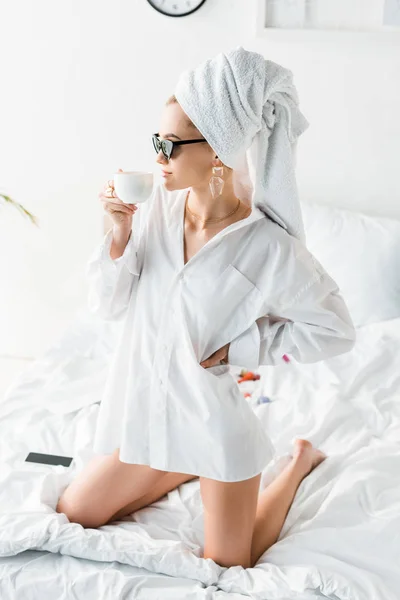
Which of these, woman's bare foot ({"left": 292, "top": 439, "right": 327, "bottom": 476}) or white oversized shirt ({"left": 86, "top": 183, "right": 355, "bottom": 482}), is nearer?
white oversized shirt ({"left": 86, "top": 183, "right": 355, "bottom": 482})

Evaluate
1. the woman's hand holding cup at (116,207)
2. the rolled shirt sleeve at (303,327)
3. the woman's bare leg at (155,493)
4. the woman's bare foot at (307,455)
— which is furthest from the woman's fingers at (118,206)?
the woman's bare foot at (307,455)

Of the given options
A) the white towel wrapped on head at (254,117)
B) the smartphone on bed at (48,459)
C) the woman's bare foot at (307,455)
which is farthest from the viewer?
the smartphone on bed at (48,459)

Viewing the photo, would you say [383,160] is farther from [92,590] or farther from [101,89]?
[92,590]

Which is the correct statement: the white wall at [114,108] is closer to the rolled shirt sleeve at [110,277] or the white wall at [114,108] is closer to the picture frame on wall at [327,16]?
the picture frame on wall at [327,16]

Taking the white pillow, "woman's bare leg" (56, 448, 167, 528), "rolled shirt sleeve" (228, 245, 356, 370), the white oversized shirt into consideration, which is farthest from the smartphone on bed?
the white pillow

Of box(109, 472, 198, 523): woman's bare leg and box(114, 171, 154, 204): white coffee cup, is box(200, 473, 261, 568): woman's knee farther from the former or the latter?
box(114, 171, 154, 204): white coffee cup

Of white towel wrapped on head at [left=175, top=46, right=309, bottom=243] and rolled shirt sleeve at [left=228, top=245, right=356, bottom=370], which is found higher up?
white towel wrapped on head at [left=175, top=46, right=309, bottom=243]

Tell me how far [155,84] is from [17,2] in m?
0.65

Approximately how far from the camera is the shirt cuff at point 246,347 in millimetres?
1614

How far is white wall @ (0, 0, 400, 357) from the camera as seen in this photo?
2.81m

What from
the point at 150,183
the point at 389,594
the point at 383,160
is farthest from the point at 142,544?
the point at 383,160

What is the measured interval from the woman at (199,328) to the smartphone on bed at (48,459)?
0.95 feet

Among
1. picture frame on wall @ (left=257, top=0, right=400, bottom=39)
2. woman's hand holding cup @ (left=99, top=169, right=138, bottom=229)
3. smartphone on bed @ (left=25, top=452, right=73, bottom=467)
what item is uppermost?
picture frame on wall @ (left=257, top=0, right=400, bottom=39)

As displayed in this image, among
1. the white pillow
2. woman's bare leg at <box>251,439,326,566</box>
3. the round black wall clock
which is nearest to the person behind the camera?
woman's bare leg at <box>251,439,326,566</box>
